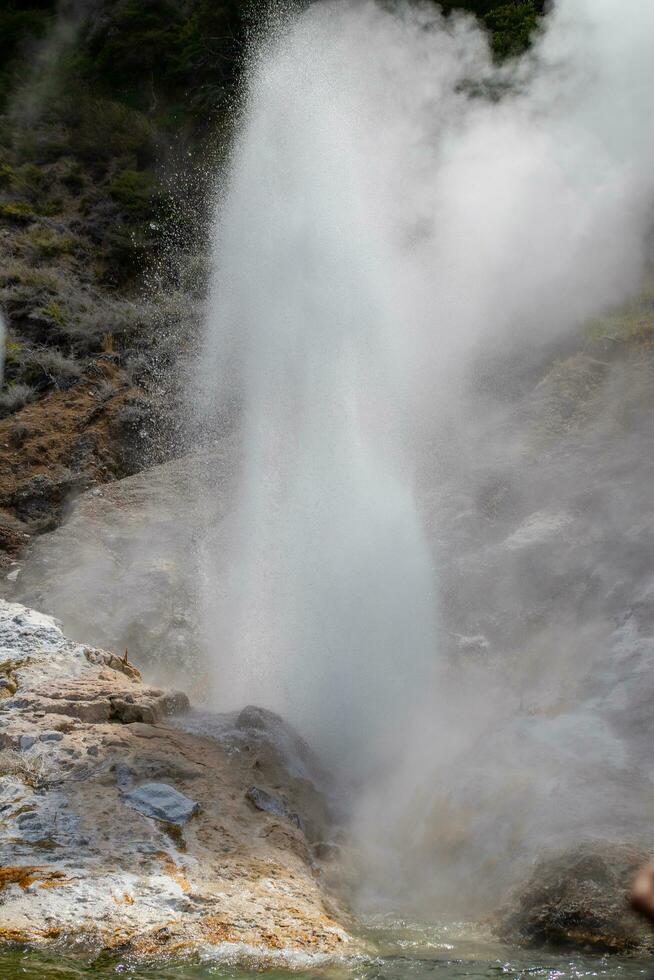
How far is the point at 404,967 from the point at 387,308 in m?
5.77

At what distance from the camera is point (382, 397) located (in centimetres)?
708

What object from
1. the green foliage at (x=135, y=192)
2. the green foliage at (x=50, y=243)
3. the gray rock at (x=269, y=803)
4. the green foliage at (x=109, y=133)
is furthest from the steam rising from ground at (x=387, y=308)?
the green foliage at (x=109, y=133)

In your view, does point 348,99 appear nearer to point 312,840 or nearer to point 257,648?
point 257,648

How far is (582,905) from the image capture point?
9.95ft

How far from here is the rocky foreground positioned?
2.79m

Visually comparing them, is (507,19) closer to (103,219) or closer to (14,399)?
(103,219)

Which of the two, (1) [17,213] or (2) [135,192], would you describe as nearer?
(1) [17,213]

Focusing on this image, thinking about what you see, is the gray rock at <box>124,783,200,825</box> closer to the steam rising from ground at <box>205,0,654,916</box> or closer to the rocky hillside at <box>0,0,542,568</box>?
the steam rising from ground at <box>205,0,654,916</box>

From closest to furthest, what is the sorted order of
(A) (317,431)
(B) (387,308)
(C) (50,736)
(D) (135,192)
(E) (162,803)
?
1. (E) (162,803)
2. (C) (50,736)
3. (A) (317,431)
4. (B) (387,308)
5. (D) (135,192)

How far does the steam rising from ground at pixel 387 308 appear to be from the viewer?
5137 mm

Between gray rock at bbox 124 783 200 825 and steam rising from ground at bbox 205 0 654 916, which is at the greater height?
steam rising from ground at bbox 205 0 654 916

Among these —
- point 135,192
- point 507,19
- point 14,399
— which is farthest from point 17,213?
point 507,19

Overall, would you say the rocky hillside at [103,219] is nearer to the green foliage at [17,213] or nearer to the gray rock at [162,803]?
the green foliage at [17,213]

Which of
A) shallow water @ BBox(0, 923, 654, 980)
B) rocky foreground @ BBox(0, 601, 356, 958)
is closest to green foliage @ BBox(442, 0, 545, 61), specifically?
rocky foreground @ BBox(0, 601, 356, 958)
